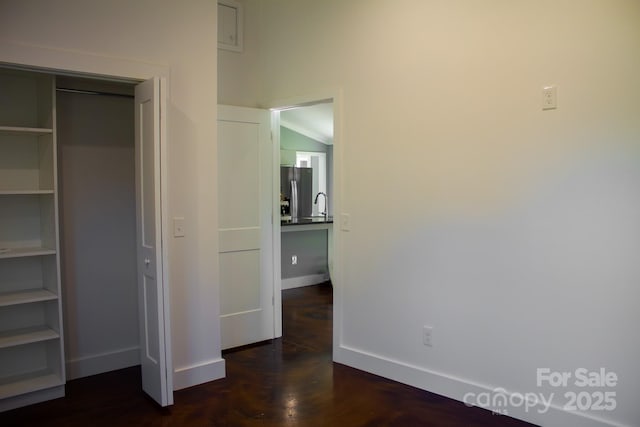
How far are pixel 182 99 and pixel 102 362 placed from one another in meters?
2.04

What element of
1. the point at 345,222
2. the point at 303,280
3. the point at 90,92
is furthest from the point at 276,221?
the point at 303,280

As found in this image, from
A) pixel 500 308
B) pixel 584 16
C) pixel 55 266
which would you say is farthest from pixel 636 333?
pixel 55 266

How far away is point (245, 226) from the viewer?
422 centimetres

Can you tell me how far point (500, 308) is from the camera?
9.55 ft

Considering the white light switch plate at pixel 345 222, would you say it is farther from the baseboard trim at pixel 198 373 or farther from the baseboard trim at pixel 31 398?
the baseboard trim at pixel 31 398

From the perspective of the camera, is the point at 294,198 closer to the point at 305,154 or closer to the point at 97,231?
the point at 305,154

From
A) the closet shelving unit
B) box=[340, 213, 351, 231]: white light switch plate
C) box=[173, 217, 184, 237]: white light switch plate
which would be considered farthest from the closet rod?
box=[340, 213, 351, 231]: white light switch plate

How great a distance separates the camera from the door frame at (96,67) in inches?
105

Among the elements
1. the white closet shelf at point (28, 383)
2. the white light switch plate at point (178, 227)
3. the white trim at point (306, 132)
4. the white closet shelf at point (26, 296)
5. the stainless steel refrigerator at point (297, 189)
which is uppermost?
the white trim at point (306, 132)

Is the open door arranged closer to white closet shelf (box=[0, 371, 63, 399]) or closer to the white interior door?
white closet shelf (box=[0, 371, 63, 399])

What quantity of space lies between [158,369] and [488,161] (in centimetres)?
240

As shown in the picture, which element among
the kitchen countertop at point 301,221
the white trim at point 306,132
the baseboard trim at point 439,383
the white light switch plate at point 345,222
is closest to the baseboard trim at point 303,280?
the kitchen countertop at point 301,221

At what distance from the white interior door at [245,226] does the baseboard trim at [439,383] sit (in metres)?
0.91

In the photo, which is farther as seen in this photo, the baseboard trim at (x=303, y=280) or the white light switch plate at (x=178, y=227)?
the baseboard trim at (x=303, y=280)
